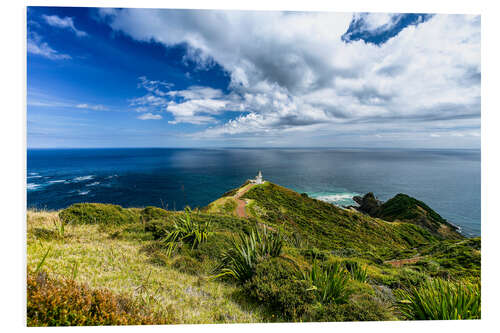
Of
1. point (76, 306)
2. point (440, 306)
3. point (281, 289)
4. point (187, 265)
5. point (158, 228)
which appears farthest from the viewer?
point (158, 228)

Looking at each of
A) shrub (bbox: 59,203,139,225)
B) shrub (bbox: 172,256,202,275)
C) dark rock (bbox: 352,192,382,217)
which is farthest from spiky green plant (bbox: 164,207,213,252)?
dark rock (bbox: 352,192,382,217)

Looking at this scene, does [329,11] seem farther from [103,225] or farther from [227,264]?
[103,225]

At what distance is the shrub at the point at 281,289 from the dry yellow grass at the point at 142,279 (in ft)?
0.72

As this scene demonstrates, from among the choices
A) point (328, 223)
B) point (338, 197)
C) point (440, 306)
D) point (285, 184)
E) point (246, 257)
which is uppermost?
point (246, 257)

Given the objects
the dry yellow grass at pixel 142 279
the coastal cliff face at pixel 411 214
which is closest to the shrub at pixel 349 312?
the dry yellow grass at pixel 142 279

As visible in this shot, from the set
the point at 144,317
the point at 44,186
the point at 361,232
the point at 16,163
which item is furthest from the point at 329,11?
the point at 44,186

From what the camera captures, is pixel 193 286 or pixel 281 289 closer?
pixel 281 289

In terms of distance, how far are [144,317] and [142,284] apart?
2.23ft

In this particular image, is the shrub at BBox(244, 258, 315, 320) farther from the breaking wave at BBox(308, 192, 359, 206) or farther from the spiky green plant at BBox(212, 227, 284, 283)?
the breaking wave at BBox(308, 192, 359, 206)

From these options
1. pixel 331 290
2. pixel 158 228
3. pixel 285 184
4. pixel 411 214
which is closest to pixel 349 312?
pixel 331 290

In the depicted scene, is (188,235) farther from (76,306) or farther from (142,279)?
(76,306)

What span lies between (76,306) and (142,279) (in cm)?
102

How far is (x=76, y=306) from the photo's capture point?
210cm

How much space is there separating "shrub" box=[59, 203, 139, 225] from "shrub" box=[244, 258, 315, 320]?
5878 millimetres
